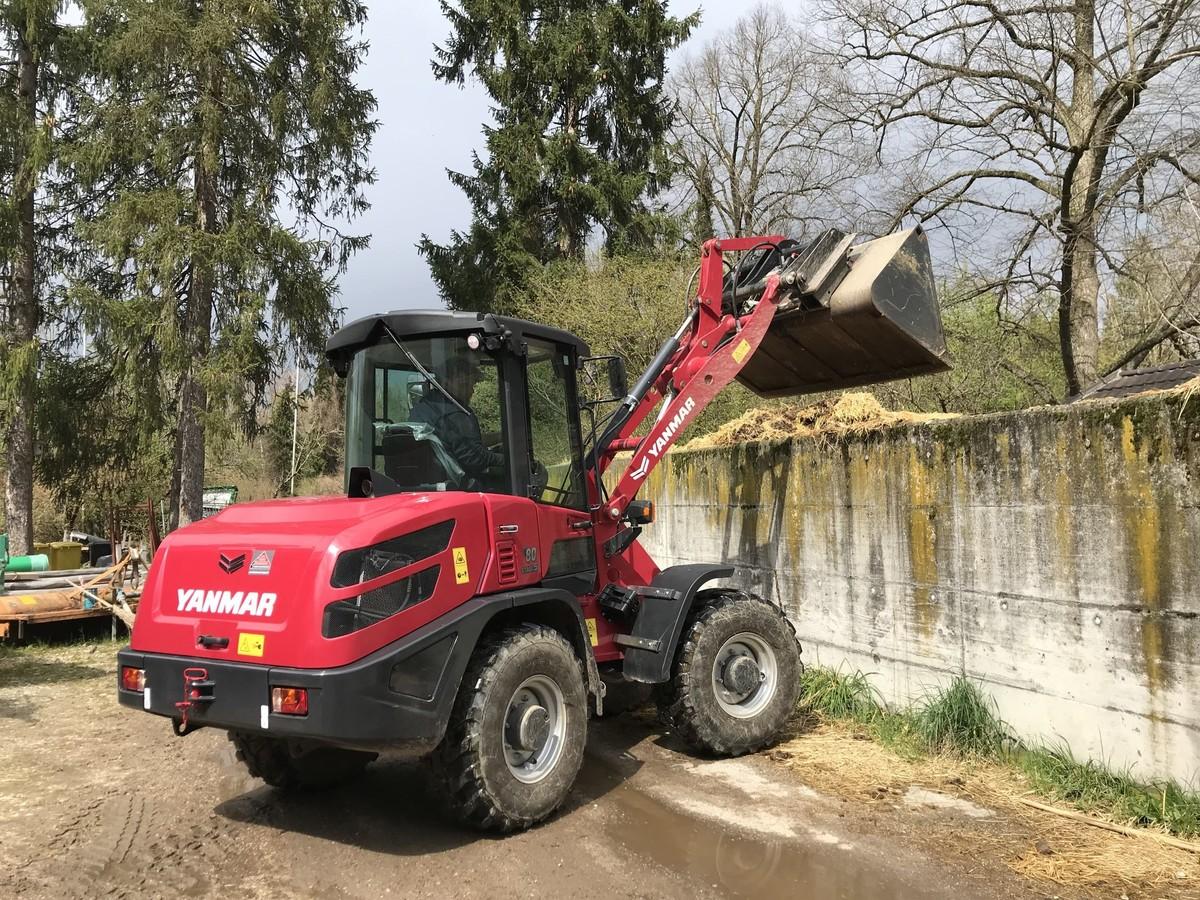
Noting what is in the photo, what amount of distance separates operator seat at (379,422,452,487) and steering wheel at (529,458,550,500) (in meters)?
0.46

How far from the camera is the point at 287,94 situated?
45.8ft

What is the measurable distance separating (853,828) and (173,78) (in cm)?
1435

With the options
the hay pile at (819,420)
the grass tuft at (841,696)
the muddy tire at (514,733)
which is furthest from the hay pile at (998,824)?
the hay pile at (819,420)

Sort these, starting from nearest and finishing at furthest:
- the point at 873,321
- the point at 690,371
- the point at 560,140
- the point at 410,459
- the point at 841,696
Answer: the point at 410,459, the point at 873,321, the point at 690,371, the point at 841,696, the point at 560,140

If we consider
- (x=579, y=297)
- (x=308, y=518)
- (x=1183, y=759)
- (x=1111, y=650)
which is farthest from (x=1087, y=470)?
(x=579, y=297)

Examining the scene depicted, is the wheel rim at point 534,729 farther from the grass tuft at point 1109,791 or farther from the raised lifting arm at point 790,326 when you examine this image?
the grass tuft at point 1109,791

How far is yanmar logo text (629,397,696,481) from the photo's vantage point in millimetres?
5859

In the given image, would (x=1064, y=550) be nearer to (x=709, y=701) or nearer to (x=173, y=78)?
(x=709, y=701)

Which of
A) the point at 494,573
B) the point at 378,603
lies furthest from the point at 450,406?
the point at 378,603

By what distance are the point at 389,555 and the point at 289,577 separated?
0.44 metres

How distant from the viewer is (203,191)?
13.6 metres

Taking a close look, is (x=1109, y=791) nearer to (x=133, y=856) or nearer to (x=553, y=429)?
(x=553, y=429)

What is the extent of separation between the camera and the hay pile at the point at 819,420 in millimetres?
6371

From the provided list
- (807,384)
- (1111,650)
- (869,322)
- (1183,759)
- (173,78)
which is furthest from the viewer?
(173,78)
